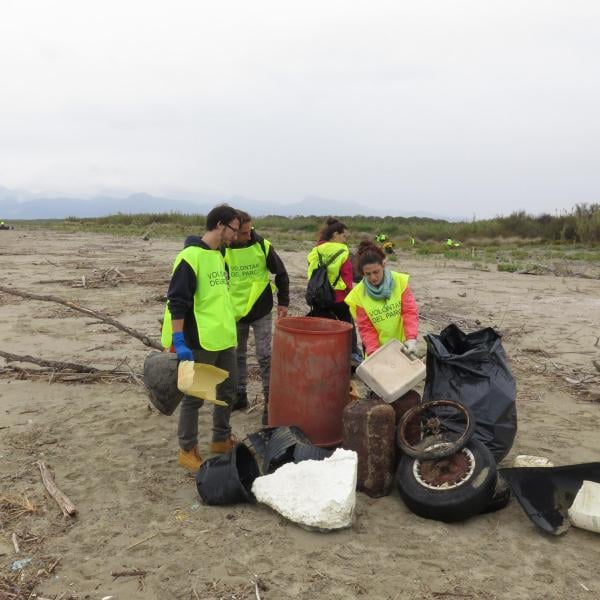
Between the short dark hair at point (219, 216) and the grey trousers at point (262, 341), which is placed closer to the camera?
the short dark hair at point (219, 216)

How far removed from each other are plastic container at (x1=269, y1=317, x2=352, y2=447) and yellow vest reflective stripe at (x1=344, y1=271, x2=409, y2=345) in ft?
0.65

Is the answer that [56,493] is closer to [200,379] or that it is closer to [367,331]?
[200,379]

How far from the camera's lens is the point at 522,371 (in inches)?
224

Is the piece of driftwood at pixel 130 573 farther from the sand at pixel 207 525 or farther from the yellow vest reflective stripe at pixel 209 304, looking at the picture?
the yellow vest reflective stripe at pixel 209 304

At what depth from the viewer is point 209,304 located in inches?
135

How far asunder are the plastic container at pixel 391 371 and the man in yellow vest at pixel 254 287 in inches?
39.2

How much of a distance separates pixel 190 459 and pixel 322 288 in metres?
2.01

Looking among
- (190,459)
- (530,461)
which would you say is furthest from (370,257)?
(190,459)

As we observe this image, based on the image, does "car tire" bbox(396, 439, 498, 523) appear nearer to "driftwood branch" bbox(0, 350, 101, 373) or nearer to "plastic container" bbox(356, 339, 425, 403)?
"plastic container" bbox(356, 339, 425, 403)

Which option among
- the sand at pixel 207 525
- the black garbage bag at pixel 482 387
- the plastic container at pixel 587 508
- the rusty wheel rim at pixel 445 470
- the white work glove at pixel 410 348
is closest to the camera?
the sand at pixel 207 525

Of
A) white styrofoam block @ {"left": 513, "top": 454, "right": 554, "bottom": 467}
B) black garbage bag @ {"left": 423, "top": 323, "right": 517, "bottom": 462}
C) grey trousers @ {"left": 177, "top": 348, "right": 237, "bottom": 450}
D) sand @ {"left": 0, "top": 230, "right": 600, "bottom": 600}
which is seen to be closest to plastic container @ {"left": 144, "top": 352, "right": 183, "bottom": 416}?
grey trousers @ {"left": 177, "top": 348, "right": 237, "bottom": 450}

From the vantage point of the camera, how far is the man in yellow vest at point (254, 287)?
427 centimetres

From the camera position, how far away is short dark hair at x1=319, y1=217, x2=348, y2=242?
516cm

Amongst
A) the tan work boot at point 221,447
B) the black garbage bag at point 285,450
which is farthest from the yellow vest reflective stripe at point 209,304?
the tan work boot at point 221,447
